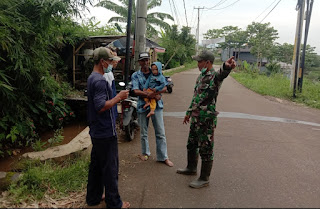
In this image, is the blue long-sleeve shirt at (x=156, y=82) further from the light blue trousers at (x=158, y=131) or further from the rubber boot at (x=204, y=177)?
the rubber boot at (x=204, y=177)

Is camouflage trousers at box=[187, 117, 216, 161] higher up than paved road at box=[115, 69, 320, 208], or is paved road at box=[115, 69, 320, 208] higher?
camouflage trousers at box=[187, 117, 216, 161]

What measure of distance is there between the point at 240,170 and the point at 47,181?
113 inches

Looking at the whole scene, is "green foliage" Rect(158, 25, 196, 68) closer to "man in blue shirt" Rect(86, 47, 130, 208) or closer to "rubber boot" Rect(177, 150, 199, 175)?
"rubber boot" Rect(177, 150, 199, 175)

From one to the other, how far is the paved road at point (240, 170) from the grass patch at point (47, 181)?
1.96 feet

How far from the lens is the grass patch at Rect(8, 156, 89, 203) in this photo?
309cm

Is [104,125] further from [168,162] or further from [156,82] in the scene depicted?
[168,162]

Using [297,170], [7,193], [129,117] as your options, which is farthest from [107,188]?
[297,170]

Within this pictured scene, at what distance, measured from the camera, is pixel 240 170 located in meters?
4.15

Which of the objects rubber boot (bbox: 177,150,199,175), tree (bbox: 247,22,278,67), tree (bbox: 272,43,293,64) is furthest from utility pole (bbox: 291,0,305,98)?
tree (bbox: 272,43,293,64)

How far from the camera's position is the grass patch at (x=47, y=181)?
3094mm

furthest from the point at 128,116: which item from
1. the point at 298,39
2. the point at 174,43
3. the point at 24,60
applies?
the point at 174,43

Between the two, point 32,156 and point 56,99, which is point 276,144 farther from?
point 56,99

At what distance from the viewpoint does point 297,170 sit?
4.27 meters

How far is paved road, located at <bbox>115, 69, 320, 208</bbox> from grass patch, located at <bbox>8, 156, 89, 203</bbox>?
0.60m
